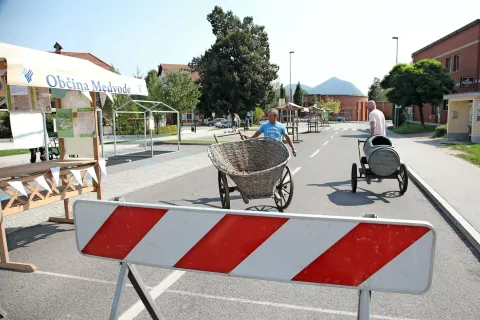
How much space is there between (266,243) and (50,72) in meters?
4.66

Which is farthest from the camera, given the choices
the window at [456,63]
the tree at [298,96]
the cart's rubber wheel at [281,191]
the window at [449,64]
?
the tree at [298,96]

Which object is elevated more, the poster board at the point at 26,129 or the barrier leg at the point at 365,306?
the poster board at the point at 26,129

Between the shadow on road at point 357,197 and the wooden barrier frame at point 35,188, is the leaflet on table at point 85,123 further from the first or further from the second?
the shadow on road at point 357,197

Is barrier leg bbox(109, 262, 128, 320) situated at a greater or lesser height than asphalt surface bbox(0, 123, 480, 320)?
greater

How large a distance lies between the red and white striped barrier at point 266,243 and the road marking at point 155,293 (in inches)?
49.8

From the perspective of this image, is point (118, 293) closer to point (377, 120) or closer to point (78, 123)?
point (78, 123)

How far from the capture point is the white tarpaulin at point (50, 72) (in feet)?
15.9

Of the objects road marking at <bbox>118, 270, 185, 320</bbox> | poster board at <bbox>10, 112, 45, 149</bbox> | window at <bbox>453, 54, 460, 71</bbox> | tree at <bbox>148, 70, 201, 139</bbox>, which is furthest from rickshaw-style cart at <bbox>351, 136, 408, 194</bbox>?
window at <bbox>453, 54, 460, 71</bbox>

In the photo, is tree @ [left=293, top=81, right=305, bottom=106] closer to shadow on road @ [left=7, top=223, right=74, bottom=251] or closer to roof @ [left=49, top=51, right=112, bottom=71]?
roof @ [left=49, top=51, right=112, bottom=71]

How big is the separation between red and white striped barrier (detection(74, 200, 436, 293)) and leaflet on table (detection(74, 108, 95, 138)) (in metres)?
4.72

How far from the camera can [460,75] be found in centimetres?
3434

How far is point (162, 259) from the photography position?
2264 millimetres

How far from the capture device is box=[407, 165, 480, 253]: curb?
17.2 ft

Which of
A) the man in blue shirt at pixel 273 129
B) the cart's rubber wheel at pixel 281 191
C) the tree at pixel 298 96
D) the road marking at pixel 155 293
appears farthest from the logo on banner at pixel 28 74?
the tree at pixel 298 96
